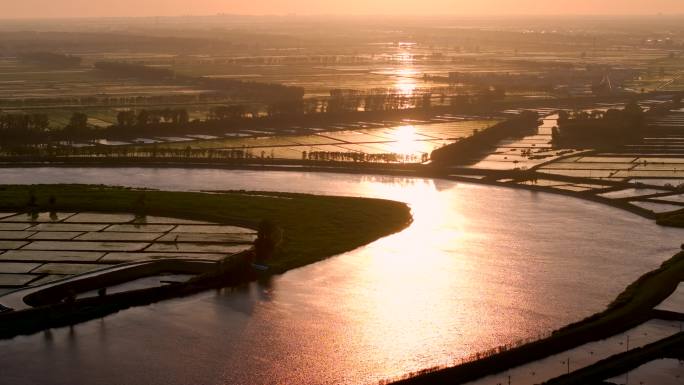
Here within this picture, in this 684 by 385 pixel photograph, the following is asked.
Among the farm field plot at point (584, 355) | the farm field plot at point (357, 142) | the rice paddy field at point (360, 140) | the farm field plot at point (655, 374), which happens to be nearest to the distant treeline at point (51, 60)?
the rice paddy field at point (360, 140)

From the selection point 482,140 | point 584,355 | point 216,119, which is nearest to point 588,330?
point 584,355

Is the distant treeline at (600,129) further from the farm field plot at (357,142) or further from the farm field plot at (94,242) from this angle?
the farm field plot at (94,242)

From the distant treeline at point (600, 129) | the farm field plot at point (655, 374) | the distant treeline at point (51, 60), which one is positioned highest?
the distant treeline at point (51, 60)

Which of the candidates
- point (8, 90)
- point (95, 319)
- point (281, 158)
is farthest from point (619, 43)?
point (95, 319)

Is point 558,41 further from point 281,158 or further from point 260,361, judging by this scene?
point 260,361

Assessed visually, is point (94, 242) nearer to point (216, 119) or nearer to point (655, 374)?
point (655, 374)

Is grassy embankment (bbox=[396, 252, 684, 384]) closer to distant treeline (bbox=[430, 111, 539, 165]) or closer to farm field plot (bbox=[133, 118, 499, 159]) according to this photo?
distant treeline (bbox=[430, 111, 539, 165])
